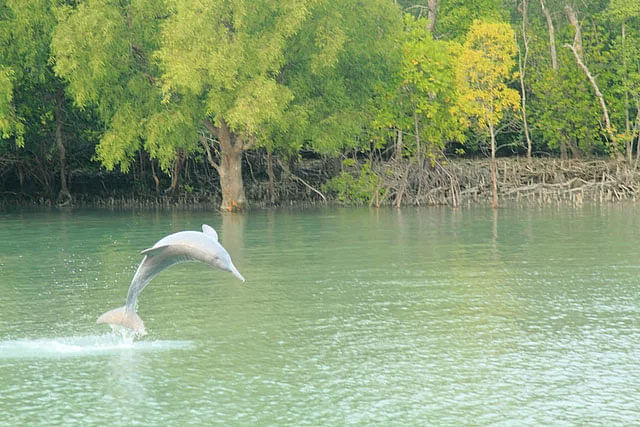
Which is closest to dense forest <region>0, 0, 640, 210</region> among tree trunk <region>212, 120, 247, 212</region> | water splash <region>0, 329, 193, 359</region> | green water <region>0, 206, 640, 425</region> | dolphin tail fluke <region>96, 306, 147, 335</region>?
tree trunk <region>212, 120, 247, 212</region>

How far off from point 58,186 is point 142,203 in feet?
16.8

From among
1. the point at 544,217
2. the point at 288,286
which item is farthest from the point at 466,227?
the point at 288,286

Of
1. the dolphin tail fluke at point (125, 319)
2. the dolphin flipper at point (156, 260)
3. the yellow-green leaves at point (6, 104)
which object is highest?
the yellow-green leaves at point (6, 104)

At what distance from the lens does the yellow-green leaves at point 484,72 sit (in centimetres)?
4203

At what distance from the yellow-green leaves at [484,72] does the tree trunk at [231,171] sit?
28.9ft

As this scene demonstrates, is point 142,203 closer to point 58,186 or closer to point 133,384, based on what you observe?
point 58,186

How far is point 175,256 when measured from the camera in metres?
11.1

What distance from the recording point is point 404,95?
4459 centimetres

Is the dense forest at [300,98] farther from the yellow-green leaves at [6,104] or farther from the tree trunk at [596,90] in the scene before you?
the tree trunk at [596,90]

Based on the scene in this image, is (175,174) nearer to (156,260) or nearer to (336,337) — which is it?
(336,337)

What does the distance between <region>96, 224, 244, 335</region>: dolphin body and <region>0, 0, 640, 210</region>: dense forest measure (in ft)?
81.8

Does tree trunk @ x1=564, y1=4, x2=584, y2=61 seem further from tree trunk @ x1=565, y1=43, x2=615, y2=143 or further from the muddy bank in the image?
the muddy bank

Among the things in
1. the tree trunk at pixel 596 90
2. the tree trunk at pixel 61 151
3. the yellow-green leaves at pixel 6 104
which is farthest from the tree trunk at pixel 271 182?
the tree trunk at pixel 596 90

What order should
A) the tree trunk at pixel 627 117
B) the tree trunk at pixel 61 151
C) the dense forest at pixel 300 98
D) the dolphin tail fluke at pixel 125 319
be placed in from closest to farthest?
the dolphin tail fluke at pixel 125 319
the dense forest at pixel 300 98
the tree trunk at pixel 61 151
the tree trunk at pixel 627 117
